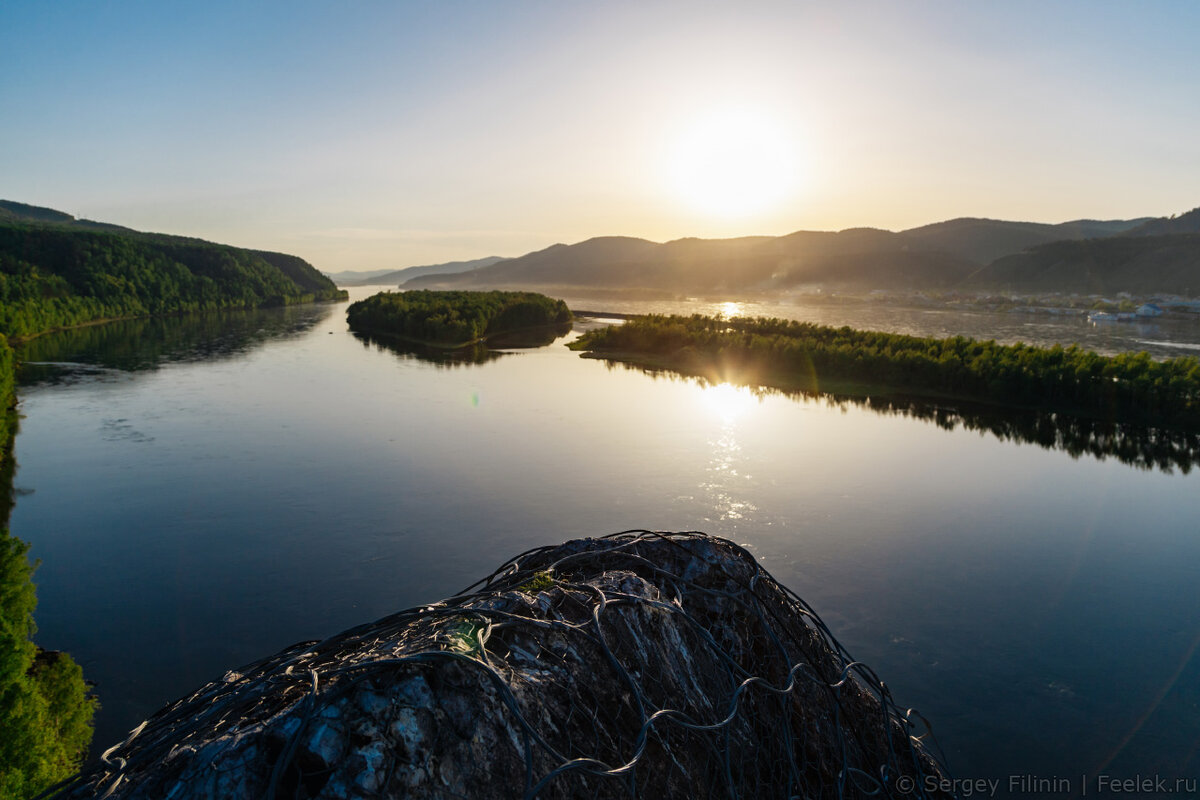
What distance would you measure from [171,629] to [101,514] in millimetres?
6952

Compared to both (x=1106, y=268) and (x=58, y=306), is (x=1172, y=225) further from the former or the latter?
(x=58, y=306)

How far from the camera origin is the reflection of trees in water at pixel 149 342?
40406 millimetres

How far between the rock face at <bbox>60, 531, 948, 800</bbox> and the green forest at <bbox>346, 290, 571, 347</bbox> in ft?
164

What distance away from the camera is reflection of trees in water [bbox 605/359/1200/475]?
75.6ft

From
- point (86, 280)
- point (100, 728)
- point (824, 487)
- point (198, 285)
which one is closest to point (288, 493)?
point (100, 728)

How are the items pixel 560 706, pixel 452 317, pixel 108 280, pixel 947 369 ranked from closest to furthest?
pixel 560 706 < pixel 947 369 < pixel 452 317 < pixel 108 280

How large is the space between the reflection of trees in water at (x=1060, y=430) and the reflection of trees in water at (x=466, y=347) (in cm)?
2217

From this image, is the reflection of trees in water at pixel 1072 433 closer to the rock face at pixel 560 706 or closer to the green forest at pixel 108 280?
the rock face at pixel 560 706

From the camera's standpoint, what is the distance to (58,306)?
61438 millimetres

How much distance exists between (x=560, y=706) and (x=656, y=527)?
38.2 ft

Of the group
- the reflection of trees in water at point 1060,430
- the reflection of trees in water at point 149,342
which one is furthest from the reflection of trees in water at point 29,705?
the reflection of trees in water at point 149,342

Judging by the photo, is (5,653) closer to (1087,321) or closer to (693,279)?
(1087,321)

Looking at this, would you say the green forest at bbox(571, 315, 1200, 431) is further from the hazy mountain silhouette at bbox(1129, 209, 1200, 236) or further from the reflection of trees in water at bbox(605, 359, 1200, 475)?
the hazy mountain silhouette at bbox(1129, 209, 1200, 236)

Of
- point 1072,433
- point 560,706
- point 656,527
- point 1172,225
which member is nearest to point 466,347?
point 1072,433
